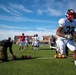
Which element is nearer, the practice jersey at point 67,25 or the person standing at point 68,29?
the person standing at point 68,29

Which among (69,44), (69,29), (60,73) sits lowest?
(60,73)

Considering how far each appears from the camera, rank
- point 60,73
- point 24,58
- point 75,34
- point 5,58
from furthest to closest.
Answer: point 24,58 → point 5,58 → point 75,34 → point 60,73

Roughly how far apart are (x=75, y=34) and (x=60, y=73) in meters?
1.68

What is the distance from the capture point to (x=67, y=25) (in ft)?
28.1

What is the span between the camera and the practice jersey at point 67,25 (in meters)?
8.44

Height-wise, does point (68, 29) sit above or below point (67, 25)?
below

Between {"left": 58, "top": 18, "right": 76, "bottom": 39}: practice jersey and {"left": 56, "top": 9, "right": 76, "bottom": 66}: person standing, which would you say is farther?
{"left": 58, "top": 18, "right": 76, "bottom": 39}: practice jersey

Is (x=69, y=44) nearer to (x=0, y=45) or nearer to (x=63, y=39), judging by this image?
(x=63, y=39)

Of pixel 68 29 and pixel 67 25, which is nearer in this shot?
pixel 67 25

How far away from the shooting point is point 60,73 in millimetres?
7719

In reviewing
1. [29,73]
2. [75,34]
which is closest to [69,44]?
[75,34]

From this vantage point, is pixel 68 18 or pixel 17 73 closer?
pixel 17 73

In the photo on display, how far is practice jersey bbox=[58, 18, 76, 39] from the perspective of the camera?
844 centimetres

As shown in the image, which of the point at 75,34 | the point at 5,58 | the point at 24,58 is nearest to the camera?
the point at 75,34
